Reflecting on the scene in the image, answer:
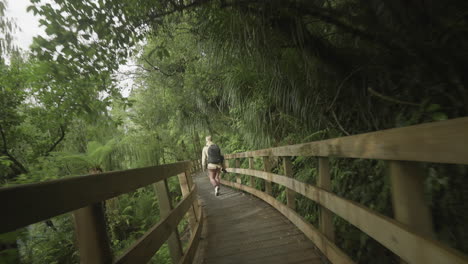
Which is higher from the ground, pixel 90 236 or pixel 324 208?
pixel 90 236

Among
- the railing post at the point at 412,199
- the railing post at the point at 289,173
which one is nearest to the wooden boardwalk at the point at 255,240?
the railing post at the point at 289,173

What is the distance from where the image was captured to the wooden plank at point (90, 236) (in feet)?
3.17

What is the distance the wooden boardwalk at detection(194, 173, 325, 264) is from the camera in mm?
2492

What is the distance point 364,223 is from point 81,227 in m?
1.44

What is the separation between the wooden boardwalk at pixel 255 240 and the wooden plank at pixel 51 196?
1.86 meters

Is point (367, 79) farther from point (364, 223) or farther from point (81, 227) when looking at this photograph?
point (81, 227)

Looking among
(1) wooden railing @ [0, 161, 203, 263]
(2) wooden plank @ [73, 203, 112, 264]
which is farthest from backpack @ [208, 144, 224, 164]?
(2) wooden plank @ [73, 203, 112, 264]

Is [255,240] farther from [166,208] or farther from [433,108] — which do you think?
[433,108]

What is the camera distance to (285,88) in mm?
4141

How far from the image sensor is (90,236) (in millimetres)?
984

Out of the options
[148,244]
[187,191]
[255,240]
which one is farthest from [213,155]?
[148,244]

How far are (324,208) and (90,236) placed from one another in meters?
1.83

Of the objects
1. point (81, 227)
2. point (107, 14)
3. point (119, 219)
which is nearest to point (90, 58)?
point (107, 14)

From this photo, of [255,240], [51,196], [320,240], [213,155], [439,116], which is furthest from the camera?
[213,155]
